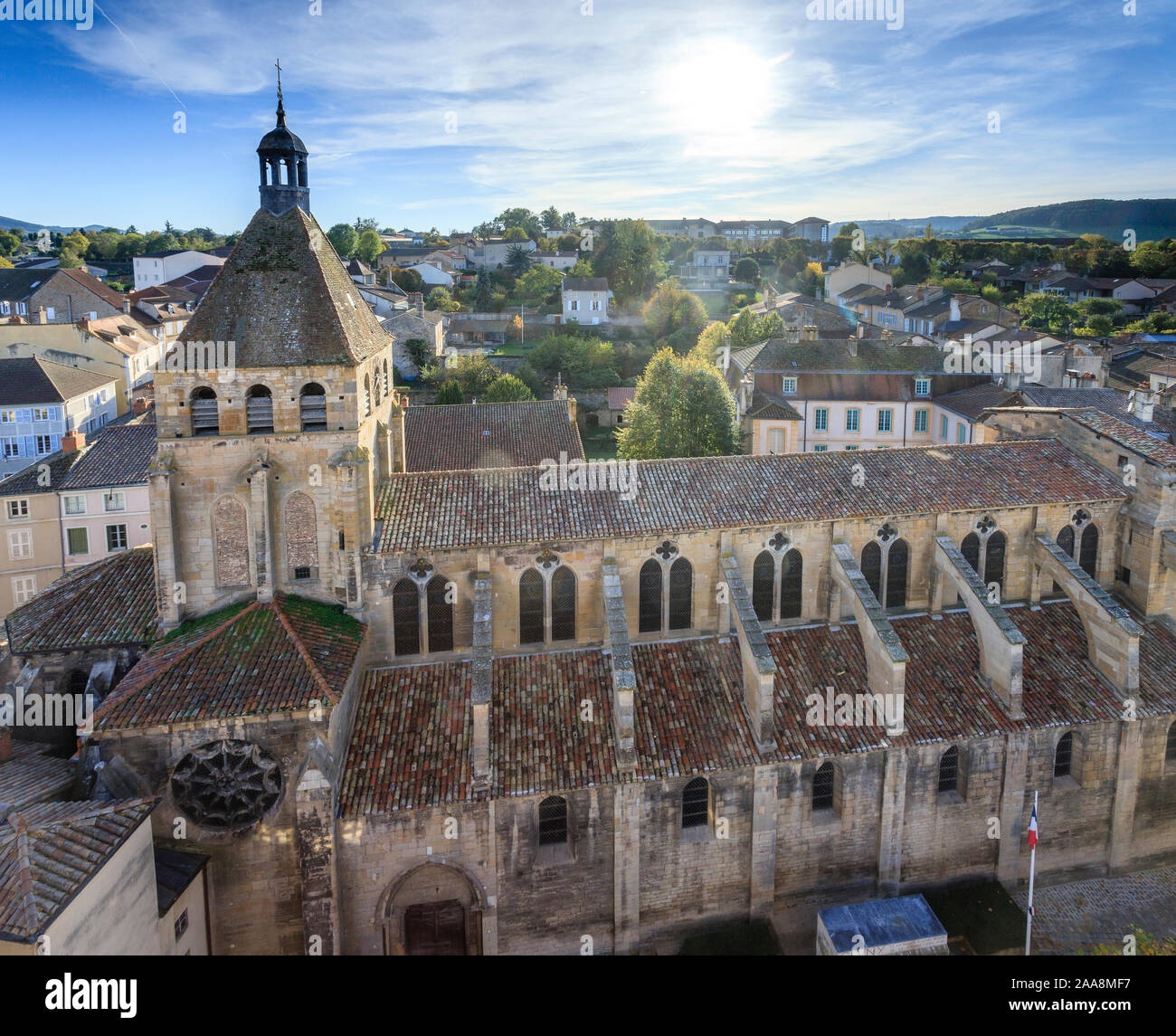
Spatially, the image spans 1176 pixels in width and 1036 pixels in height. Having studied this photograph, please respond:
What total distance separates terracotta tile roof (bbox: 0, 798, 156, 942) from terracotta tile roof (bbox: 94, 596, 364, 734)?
2.35 m

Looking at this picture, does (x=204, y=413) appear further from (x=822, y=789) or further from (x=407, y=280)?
(x=407, y=280)

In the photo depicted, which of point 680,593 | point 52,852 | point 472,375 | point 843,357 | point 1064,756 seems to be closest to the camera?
point 52,852

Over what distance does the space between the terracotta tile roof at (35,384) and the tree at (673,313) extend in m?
65.5

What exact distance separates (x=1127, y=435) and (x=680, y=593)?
17.9 metres

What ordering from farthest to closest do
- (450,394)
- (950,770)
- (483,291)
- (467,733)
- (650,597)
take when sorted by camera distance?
(483,291) < (450,394) < (650,597) < (950,770) < (467,733)

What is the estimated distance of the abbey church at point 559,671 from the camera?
22422 mm

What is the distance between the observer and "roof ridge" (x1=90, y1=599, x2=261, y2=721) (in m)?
21.9

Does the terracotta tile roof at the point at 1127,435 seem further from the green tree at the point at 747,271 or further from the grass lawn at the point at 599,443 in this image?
the green tree at the point at 747,271

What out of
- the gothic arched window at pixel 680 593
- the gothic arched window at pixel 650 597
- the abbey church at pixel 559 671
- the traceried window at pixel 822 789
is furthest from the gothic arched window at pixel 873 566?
the gothic arched window at pixel 650 597


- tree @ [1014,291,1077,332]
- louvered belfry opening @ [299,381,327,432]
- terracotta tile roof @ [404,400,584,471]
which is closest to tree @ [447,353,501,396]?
terracotta tile roof @ [404,400,584,471]

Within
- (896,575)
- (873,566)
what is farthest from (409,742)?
(896,575)

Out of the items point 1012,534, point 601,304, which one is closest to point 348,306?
point 1012,534

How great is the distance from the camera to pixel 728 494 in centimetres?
2836
